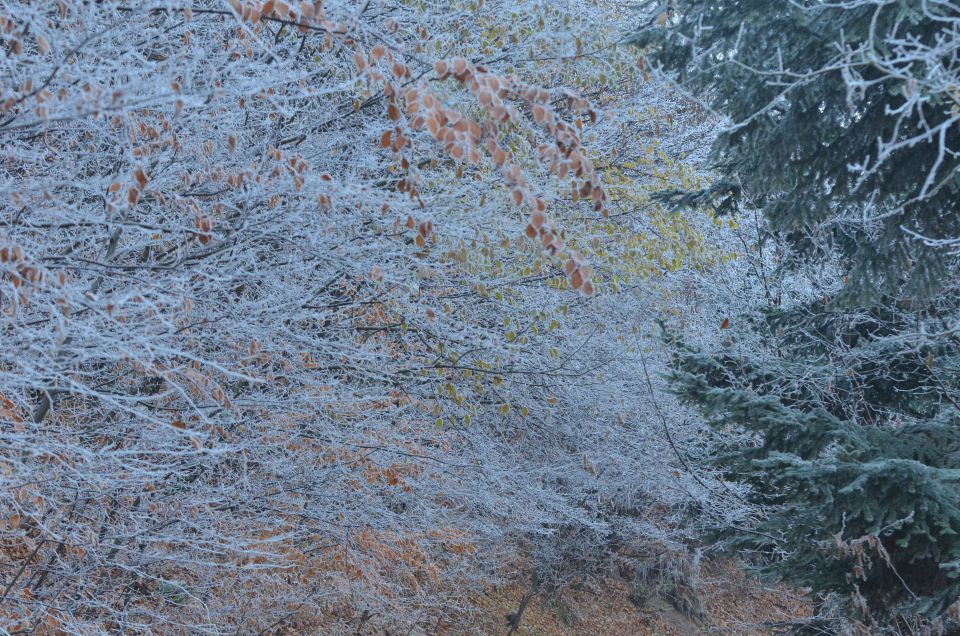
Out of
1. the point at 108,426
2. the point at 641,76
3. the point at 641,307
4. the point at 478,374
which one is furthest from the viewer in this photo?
the point at 641,307

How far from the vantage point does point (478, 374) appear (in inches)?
278

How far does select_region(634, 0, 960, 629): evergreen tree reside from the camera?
4848 mm

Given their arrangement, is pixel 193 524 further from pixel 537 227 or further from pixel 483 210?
pixel 537 227

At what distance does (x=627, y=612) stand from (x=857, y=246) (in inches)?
441

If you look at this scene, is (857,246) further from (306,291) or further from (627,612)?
(627,612)

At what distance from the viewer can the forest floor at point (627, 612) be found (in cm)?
1439

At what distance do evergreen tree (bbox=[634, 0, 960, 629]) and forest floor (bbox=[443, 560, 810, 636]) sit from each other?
8125 millimetres

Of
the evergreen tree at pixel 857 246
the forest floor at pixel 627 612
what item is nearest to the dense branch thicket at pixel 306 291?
the evergreen tree at pixel 857 246

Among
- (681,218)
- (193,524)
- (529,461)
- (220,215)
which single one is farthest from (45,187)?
(529,461)

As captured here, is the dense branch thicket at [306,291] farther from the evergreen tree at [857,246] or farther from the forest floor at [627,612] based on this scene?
the forest floor at [627,612]

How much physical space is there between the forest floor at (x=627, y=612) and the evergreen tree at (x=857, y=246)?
8.13m

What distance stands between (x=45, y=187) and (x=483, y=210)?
2998mm

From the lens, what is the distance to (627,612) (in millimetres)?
16281

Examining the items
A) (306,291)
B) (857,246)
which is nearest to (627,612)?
(857,246)
